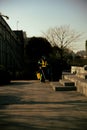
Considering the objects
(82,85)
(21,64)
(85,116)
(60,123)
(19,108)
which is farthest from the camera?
(21,64)

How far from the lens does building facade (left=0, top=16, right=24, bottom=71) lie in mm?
33344

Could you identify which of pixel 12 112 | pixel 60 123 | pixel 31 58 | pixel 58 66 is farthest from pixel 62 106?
pixel 31 58

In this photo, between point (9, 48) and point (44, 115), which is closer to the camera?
point (44, 115)

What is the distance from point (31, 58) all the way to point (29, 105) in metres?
45.3

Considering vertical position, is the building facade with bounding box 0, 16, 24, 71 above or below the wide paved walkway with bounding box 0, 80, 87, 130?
above

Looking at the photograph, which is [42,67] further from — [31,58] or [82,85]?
[31,58]

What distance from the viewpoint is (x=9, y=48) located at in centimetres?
4041

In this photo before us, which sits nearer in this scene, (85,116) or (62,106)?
(85,116)

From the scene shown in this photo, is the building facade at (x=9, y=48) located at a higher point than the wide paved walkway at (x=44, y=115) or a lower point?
higher

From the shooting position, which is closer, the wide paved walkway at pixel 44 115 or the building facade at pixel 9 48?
the wide paved walkway at pixel 44 115

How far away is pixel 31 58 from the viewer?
183 feet

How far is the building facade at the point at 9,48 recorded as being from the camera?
109 ft

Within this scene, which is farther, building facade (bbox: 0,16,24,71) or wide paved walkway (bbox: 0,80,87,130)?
building facade (bbox: 0,16,24,71)

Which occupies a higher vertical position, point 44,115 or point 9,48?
point 9,48
